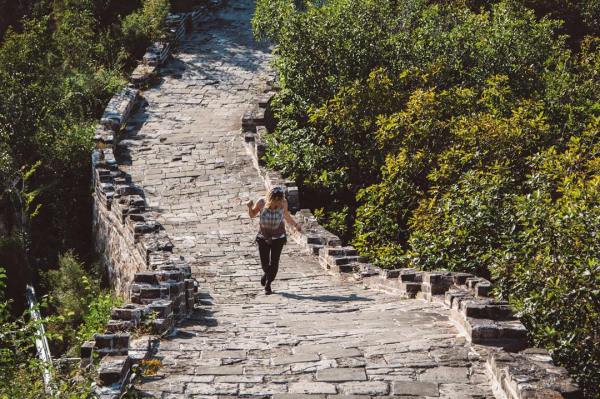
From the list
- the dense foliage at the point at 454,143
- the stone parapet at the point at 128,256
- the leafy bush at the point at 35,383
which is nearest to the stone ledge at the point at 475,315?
the dense foliage at the point at 454,143

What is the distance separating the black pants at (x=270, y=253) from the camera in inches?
396

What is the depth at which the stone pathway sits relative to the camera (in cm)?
642

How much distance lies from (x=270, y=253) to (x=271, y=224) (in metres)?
0.50

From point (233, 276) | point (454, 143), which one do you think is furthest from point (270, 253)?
point (454, 143)

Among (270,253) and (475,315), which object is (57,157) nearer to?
(270,253)

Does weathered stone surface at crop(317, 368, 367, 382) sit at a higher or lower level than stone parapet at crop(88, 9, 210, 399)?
higher

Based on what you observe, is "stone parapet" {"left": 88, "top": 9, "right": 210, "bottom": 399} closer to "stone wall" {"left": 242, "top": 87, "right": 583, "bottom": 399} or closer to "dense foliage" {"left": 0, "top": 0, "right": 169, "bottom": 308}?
"dense foliage" {"left": 0, "top": 0, "right": 169, "bottom": 308}

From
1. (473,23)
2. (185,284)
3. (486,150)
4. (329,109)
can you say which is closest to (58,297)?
(185,284)

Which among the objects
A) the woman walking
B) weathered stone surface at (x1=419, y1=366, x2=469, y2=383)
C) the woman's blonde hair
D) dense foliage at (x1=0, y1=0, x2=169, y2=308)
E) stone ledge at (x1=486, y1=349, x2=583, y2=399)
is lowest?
dense foliage at (x1=0, y1=0, x2=169, y2=308)

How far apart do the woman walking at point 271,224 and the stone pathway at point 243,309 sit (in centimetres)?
47

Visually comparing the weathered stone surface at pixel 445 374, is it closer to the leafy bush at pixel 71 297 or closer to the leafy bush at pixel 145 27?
the leafy bush at pixel 71 297

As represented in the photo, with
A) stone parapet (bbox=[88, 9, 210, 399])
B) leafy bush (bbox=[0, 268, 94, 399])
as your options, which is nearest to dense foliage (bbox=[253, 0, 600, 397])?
stone parapet (bbox=[88, 9, 210, 399])

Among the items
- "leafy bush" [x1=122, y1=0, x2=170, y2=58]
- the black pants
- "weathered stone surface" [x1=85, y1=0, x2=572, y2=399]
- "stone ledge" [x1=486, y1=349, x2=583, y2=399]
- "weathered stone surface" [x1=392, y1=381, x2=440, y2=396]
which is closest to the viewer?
"stone ledge" [x1=486, y1=349, x2=583, y2=399]

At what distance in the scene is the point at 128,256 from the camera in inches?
505
